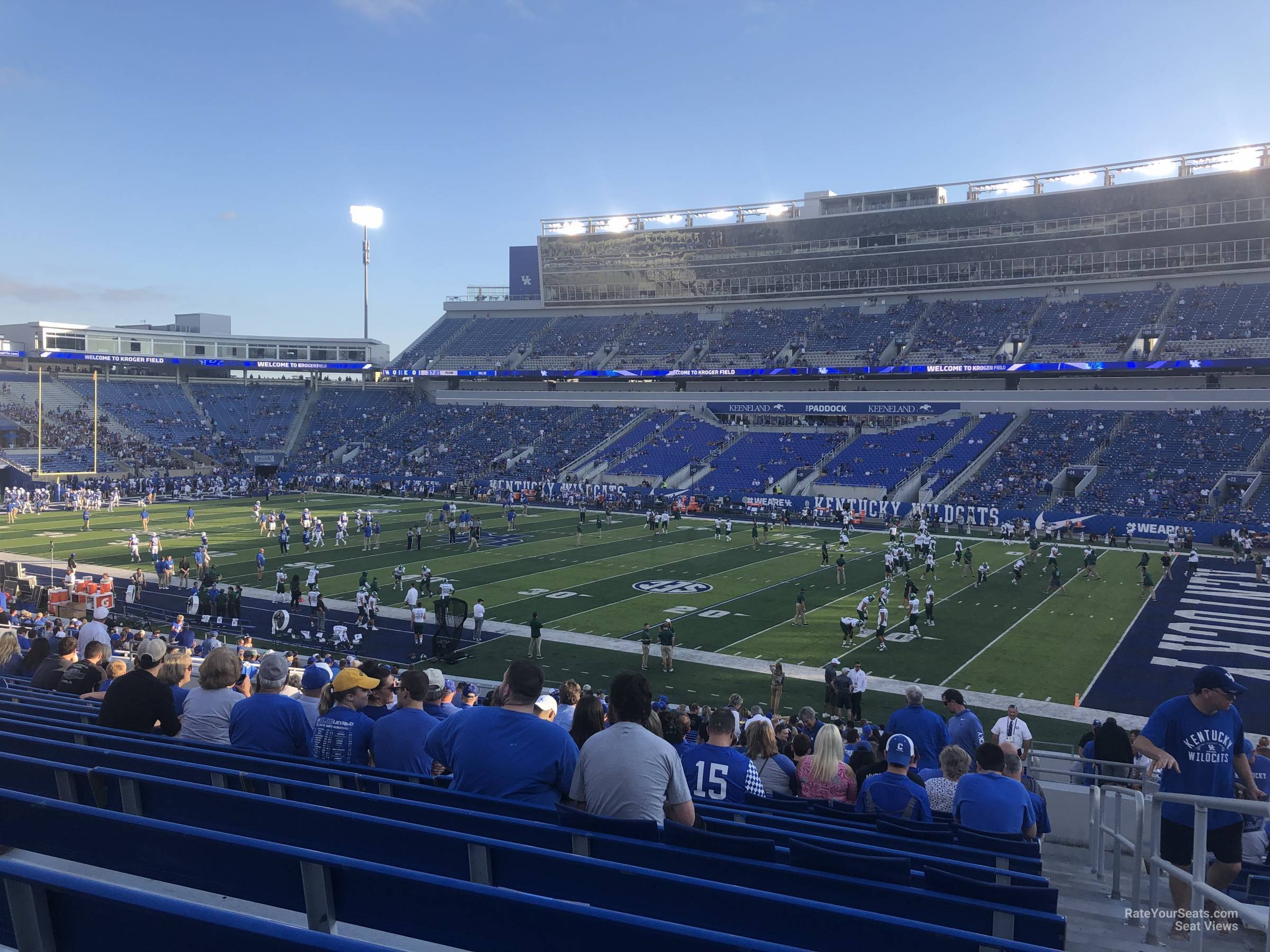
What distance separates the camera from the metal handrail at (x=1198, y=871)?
3.55 meters

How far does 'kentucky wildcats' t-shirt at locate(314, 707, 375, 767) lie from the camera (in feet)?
18.0

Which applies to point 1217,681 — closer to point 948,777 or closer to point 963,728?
point 948,777

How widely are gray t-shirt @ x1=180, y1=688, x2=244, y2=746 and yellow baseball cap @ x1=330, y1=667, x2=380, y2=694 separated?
647 mm

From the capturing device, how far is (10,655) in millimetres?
9586

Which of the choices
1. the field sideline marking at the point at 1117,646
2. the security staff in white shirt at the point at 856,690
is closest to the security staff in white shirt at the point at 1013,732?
the security staff in white shirt at the point at 856,690

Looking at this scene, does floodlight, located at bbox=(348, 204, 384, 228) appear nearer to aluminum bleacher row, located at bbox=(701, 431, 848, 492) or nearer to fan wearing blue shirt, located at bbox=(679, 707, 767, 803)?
aluminum bleacher row, located at bbox=(701, 431, 848, 492)

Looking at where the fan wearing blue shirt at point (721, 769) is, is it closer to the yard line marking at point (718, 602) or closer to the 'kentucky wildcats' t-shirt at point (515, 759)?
the 'kentucky wildcats' t-shirt at point (515, 759)

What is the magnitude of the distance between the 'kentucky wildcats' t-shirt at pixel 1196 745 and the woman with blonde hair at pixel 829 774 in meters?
1.97

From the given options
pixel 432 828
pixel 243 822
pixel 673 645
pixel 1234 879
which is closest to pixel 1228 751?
pixel 1234 879

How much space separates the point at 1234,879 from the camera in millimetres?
5129

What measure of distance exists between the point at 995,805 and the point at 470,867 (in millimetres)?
3729

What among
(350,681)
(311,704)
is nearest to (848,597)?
(311,704)

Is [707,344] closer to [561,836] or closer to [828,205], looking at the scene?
[828,205]

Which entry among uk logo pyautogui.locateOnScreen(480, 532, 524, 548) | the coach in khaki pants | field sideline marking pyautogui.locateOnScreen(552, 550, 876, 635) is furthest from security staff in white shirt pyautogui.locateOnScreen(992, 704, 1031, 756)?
uk logo pyautogui.locateOnScreen(480, 532, 524, 548)
